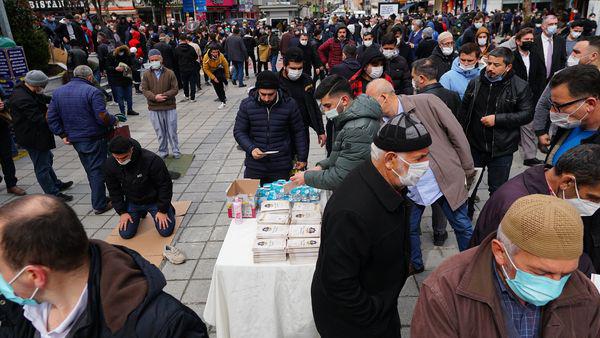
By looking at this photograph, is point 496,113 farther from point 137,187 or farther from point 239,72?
point 239,72

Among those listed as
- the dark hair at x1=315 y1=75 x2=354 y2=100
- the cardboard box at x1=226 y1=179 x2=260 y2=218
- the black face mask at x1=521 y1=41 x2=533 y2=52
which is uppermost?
the black face mask at x1=521 y1=41 x2=533 y2=52

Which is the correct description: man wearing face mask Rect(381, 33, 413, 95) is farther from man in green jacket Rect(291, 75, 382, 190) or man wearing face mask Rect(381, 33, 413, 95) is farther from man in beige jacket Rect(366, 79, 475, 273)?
man in green jacket Rect(291, 75, 382, 190)

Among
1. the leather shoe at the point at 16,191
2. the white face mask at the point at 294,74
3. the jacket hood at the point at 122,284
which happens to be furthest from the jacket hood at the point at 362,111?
the leather shoe at the point at 16,191

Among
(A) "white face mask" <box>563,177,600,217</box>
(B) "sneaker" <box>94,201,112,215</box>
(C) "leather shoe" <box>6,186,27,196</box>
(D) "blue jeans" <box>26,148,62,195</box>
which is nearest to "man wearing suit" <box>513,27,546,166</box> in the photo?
(A) "white face mask" <box>563,177,600,217</box>

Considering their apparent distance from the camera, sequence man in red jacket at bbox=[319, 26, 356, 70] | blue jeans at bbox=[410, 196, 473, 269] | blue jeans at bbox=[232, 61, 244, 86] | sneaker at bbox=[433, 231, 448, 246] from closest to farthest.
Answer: blue jeans at bbox=[410, 196, 473, 269], sneaker at bbox=[433, 231, 448, 246], man in red jacket at bbox=[319, 26, 356, 70], blue jeans at bbox=[232, 61, 244, 86]

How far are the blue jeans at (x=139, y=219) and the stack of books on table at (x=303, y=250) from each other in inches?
98.1

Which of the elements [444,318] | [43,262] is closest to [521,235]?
[444,318]

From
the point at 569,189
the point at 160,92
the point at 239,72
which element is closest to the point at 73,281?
the point at 569,189

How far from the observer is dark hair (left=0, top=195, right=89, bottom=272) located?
4.52 ft

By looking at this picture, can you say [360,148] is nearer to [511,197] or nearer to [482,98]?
[511,197]

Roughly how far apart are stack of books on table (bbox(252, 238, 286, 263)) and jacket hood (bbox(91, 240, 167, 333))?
3.90 feet

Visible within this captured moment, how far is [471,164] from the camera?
137 inches

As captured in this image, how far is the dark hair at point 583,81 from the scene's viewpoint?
9.21ft

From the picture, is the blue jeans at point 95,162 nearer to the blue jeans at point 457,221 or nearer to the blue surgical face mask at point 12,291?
the blue jeans at point 457,221
